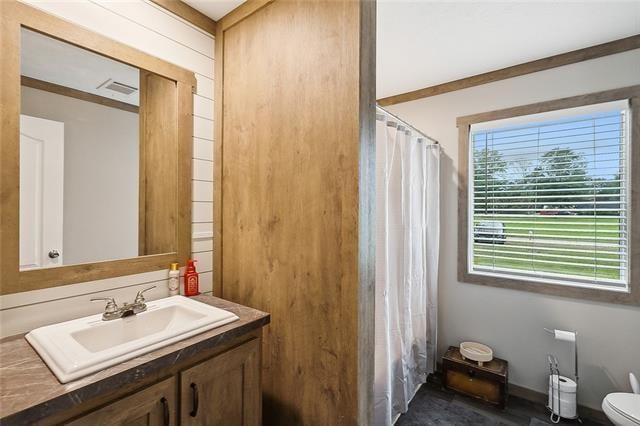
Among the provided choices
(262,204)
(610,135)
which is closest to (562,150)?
(610,135)

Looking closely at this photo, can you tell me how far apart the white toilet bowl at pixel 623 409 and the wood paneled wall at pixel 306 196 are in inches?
60.7

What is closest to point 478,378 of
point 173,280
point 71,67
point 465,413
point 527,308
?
point 465,413

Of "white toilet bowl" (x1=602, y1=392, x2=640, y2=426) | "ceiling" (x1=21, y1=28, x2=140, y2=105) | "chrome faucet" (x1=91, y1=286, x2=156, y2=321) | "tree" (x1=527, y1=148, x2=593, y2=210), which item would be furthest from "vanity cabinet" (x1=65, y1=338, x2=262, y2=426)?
"tree" (x1=527, y1=148, x2=593, y2=210)

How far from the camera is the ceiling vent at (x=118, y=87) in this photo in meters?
1.31

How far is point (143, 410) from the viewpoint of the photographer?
868 mm

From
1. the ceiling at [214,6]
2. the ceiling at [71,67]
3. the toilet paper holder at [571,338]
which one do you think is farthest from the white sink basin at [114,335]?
the toilet paper holder at [571,338]

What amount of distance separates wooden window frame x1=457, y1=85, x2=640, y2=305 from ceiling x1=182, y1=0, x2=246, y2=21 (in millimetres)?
2091

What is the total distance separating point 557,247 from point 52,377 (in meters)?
3.03

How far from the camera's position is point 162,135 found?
1.50 meters

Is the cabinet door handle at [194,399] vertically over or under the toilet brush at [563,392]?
over

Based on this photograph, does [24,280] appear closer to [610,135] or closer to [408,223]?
[408,223]

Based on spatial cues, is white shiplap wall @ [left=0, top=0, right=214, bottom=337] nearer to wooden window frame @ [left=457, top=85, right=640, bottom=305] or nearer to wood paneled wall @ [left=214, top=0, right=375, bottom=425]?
wood paneled wall @ [left=214, top=0, right=375, bottom=425]

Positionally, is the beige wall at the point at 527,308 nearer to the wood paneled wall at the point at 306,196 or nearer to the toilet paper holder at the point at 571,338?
the toilet paper holder at the point at 571,338

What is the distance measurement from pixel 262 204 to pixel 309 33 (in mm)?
819
